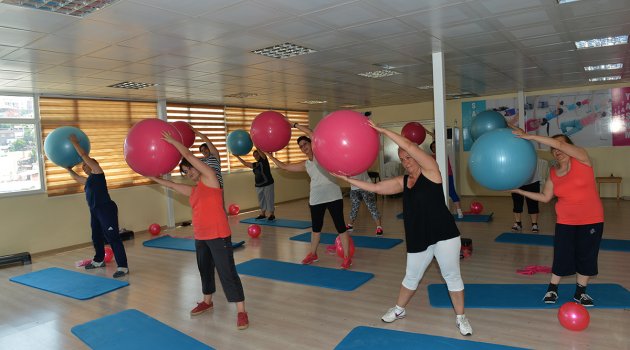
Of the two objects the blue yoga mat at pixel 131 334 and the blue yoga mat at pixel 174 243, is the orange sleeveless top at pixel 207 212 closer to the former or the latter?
the blue yoga mat at pixel 131 334

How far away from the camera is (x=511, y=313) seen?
11.1ft

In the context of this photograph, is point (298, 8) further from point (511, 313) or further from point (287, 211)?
point (287, 211)

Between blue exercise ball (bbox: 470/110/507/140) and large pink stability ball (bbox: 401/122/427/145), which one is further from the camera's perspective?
large pink stability ball (bbox: 401/122/427/145)

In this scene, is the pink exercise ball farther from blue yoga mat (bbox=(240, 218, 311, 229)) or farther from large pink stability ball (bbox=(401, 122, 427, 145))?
blue yoga mat (bbox=(240, 218, 311, 229))

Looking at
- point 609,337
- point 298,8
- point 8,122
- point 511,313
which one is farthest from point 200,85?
point 609,337

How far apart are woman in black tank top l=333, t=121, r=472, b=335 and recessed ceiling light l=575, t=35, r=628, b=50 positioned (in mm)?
3359

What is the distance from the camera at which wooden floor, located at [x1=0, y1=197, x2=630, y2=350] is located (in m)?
Result: 3.12

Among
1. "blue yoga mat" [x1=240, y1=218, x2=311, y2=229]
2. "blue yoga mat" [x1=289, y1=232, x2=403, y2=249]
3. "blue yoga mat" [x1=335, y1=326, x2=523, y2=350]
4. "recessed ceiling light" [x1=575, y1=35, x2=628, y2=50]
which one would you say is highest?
"recessed ceiling light" [x1=575, y1=35, x2=628, y2=50]

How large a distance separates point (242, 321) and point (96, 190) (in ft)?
8.45

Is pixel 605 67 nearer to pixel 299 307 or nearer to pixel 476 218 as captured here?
pixel 476 218

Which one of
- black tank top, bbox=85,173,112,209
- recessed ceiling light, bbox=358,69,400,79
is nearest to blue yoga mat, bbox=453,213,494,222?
recessed ceiling light, bbox=358,69,400,79

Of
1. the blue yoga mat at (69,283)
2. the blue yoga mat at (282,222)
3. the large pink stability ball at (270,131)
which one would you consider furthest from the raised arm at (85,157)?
the blue yoga mat at (282,222)

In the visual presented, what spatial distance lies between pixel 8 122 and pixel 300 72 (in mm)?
4362

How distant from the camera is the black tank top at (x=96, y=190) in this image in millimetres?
4852
